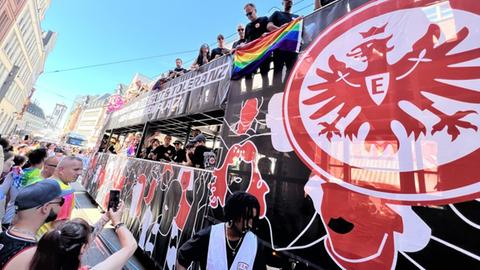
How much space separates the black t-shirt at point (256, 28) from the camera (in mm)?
3960

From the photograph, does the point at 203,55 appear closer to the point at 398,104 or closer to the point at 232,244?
the point at 398,104

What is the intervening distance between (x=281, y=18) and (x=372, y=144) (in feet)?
9.11

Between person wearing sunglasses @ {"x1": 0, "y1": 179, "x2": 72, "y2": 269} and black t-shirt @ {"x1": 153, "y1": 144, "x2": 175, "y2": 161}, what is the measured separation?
14.8 feet

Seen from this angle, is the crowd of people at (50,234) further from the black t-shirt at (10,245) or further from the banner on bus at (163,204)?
the banner on bus at (163,204)

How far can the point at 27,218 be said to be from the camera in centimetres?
165

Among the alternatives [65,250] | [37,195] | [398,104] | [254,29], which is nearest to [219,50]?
[254,29]

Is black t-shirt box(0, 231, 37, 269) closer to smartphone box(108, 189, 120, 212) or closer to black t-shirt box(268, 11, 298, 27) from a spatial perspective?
smartphone box(108, 189, 120, 212)

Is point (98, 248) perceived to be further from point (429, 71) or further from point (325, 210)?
point (429, 71)

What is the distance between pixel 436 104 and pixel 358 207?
1.03m

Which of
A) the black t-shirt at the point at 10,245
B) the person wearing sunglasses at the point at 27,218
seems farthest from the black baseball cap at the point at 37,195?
the black t-shirt at the point at 10,245

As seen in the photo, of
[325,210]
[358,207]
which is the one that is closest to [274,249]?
[325,210]

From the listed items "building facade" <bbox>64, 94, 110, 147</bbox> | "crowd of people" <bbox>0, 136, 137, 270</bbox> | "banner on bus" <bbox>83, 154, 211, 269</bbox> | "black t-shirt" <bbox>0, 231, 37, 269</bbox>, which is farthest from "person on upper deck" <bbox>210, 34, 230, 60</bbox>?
"building facade" <bbox>64, 94, 110, 147</bbox>

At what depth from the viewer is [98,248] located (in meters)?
4.84

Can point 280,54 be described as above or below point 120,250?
above
